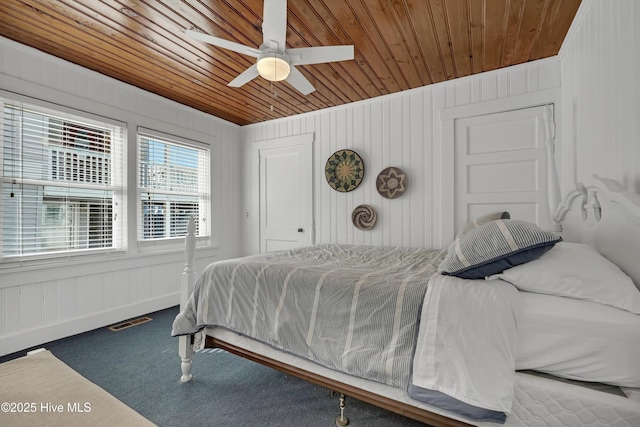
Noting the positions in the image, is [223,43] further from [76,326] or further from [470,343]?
[76,326]

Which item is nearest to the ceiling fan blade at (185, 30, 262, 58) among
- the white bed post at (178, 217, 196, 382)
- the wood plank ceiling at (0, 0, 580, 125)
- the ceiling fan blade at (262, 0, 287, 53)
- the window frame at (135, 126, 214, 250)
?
the ceiling fan blade at (262, 0, 287, 53)

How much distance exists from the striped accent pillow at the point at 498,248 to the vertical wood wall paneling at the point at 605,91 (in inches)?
21.0

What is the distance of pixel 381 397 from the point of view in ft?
4.38

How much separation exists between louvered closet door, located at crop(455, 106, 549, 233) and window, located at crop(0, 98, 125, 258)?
12.1ft

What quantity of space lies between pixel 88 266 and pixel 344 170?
2.95 meters

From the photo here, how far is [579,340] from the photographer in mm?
991

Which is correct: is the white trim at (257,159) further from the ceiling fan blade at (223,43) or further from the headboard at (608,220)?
the headboard at (608,220)

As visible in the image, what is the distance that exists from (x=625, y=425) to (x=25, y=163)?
4.00m

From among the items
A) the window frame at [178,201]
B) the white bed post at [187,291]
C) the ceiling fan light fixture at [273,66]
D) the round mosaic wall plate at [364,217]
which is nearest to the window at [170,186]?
the window frame at [178,201]

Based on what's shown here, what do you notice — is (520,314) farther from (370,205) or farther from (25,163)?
(25,163)

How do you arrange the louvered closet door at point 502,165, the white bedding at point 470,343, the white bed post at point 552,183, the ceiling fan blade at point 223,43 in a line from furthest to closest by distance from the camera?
the louvered closet door at point 502,165, the white bed post at point 552,183, the ceiling fan blade at point 223,43, the white bedding at point 470,343

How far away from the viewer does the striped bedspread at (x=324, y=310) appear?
1296 mm

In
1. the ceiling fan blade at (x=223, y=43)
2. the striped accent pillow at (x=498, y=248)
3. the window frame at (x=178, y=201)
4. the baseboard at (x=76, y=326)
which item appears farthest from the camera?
the window frame at (x=178, y=201)

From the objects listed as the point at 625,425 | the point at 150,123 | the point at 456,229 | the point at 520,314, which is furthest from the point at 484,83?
the point at 150,123
